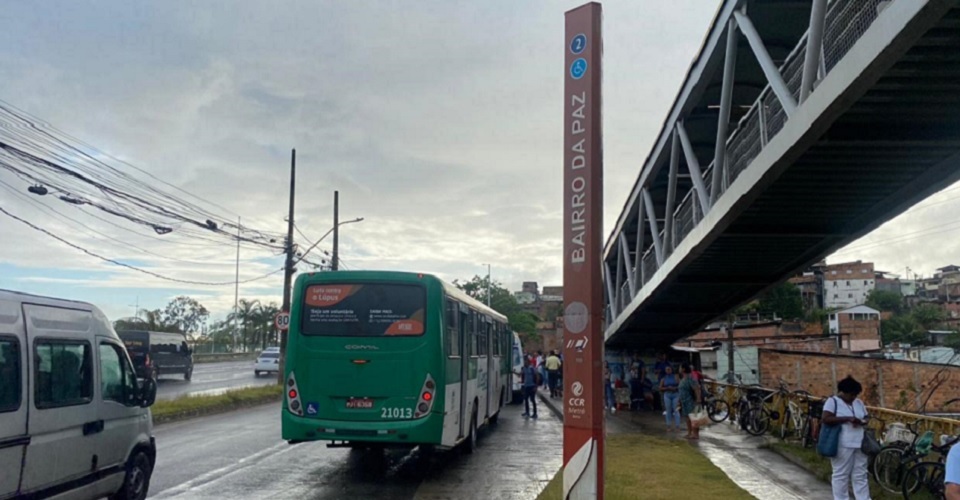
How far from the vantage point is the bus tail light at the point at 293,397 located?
34.9 ft

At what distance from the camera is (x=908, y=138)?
9.23 metres

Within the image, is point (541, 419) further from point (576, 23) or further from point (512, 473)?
point (576, 23)

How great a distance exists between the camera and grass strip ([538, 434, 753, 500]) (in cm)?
926

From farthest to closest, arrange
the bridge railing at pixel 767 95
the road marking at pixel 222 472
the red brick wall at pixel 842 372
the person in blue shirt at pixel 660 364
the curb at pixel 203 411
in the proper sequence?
the red brick wall at pixel 842 372 → the person in blue shirt at pixel 660 364 → the curb at pixel 203 411 → the road marking at pixel 222 472 → the bridge railing at pixel 767 95

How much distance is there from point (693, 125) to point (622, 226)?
596cm

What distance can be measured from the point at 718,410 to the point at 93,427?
54.7ft

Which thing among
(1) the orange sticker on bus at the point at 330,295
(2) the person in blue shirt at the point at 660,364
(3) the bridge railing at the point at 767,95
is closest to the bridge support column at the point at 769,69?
(3) the bridge railing at the point at 767,95

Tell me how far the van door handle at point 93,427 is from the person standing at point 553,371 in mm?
20408

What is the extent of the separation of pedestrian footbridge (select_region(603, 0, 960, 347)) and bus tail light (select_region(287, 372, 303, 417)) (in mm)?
6862

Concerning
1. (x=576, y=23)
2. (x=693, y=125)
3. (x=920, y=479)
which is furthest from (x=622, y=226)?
(x=576, y=23)

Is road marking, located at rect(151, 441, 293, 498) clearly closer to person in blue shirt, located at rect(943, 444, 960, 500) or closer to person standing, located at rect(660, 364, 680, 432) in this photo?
person in blue shirt, located at rect(943, 444, 960, 500)

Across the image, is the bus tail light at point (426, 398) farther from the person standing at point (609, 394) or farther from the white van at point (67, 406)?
the person standing at point (609, 394)

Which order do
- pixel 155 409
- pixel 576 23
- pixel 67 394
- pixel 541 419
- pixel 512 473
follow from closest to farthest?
pixel 67 394
pixel 576 23
pixel 512 473
pixel 155 409
pixel 541 419

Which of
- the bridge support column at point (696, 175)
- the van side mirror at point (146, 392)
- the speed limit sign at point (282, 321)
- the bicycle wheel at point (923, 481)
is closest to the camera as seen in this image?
the van side mirror at point (146, 392)
